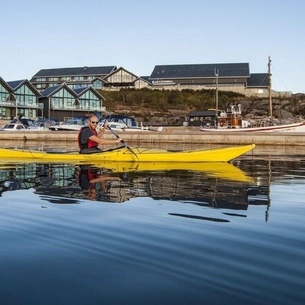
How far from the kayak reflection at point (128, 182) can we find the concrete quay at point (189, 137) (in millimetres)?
19314

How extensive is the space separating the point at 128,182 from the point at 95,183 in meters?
0.83

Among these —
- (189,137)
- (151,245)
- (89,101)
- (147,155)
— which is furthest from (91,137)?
(89,101)

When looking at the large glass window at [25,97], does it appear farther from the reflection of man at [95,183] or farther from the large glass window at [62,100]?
the reflection of man at [95,183]

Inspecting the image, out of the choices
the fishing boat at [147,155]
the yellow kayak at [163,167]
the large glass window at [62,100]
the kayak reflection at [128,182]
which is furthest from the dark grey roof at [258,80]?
the kayak reflection at [128,182]

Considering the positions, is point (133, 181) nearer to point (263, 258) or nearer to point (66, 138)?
point (263, 258)

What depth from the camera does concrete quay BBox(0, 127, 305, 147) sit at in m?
33.3

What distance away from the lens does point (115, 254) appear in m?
4.52

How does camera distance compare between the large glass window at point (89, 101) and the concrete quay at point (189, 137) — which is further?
the large glass window at point (89, 101)

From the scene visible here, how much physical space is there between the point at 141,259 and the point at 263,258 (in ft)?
4.04

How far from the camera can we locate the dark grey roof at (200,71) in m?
96.2

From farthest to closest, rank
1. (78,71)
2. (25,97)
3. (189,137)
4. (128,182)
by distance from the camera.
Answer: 1. (78,71)
2. (25,97)
3. (189,137)
4. (128,182)

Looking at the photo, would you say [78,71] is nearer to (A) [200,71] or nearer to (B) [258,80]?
(A) [200,71]

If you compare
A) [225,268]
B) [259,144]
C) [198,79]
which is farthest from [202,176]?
[198,79]

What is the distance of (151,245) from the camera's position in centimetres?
488
